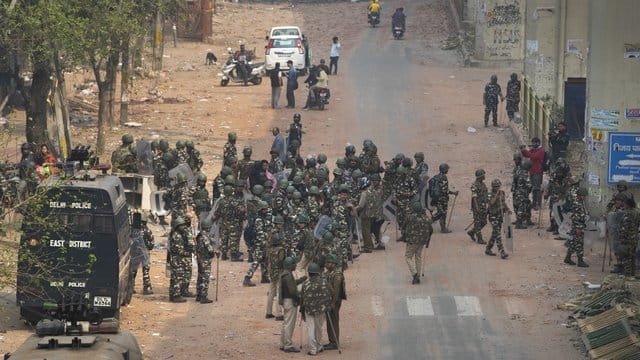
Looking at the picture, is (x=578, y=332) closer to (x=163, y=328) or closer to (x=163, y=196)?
(x=163, y=328)

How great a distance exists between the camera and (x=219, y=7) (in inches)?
2625

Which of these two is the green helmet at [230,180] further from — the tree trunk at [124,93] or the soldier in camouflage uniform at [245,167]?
the tree trunk at [124,93]

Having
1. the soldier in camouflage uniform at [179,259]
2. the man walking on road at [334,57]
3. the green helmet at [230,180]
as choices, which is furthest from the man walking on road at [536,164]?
the man walking on road at [334,57]

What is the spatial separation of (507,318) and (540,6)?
19387 millimetres


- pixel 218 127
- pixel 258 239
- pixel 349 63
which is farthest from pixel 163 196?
pixel 349 63

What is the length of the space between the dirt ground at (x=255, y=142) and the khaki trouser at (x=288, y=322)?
0.23 metres

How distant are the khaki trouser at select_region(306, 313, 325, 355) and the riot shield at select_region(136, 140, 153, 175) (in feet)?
33.1

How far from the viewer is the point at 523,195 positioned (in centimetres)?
2914

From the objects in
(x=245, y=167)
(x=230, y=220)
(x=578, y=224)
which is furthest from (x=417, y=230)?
(x=245, y=167)

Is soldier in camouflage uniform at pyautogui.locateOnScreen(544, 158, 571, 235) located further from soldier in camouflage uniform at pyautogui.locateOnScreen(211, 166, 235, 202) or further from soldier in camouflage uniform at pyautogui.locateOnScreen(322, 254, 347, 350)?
soldier in camouflage uniform at pyautogui.locateOnScreen(322, 254, 347, 350)

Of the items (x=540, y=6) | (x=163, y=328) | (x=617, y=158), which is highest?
(x=540, y=6)

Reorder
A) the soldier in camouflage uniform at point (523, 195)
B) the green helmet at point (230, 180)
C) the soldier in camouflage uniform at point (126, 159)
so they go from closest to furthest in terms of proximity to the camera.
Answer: the green helmet at point (230, 180)
the soldier in camouflage uniform at point (523, 195)
the soldier in camouflage uniform at point (126, 159)

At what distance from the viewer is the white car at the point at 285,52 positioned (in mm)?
49281

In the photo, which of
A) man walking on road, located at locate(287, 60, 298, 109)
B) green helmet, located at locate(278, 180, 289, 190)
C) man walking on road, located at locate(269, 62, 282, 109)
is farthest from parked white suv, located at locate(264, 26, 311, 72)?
green helmet, located at locate(278, 180, 289, 190)
